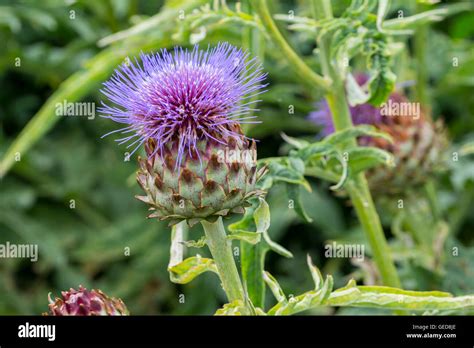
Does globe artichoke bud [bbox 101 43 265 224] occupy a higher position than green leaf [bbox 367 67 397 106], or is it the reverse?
green leaf [bbox 367 67 397 106]

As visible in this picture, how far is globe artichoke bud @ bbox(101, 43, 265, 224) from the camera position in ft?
3.74

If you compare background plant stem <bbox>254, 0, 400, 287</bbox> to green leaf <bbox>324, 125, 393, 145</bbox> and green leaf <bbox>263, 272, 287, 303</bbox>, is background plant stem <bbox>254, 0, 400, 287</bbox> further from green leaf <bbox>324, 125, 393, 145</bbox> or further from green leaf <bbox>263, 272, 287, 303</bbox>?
green leaf <bbox>263, 272, 287, 303</bbox>

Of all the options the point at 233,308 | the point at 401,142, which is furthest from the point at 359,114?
the point at 233,308

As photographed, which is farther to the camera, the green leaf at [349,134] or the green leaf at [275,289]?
the green leaf at [349,134]

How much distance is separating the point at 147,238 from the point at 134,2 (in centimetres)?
76

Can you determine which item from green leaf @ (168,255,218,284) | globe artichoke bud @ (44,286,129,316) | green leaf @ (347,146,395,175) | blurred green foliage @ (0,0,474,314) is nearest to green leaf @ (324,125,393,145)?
green leaf @ (347,146,395,175)

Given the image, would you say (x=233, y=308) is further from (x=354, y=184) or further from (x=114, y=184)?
(x=114, y=184)

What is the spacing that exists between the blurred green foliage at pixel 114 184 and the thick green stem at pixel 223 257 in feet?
2.89

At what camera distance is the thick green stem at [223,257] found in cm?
119

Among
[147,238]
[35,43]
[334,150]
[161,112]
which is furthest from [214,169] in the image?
[35,43]

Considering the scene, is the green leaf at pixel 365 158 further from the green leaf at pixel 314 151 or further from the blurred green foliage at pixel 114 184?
the blurred green foliage at pixel 114 184

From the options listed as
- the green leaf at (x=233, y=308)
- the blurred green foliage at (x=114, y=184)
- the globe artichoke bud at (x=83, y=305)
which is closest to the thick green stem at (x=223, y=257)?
the green leaf at (x=233, y=308)

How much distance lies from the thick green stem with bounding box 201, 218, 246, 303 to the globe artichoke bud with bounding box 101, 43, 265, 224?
4cm

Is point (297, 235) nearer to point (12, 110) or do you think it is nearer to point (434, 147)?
point (434, 147)
